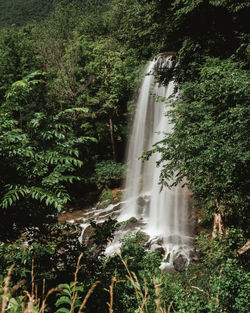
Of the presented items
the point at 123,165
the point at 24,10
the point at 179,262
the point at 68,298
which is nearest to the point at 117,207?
the point at 123,165

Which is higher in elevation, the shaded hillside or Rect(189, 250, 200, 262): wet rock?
the shaded hillside

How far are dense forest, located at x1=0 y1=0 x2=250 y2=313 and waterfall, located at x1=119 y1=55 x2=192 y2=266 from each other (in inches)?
30.6

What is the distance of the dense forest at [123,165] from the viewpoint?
2.80 meters

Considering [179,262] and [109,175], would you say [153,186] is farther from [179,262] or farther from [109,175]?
[179,262]

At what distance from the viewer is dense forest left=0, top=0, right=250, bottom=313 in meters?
2.80

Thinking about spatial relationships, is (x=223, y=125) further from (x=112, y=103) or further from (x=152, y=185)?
(x=112, y=103)

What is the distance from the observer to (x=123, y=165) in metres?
17.5

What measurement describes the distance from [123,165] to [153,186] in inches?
142

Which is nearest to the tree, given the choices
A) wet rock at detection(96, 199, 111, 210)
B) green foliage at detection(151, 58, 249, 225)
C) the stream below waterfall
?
green foliage at detection(151, 58, 249, 225)

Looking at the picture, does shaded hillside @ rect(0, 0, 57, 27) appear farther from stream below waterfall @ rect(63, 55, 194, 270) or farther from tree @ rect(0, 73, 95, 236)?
tree @ rect(0, 73, 95, 236)

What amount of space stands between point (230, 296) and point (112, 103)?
46.7 ft

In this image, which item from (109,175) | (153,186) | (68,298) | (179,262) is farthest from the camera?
Result: (109,175)

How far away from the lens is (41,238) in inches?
133

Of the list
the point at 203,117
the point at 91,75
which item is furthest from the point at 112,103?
the point at 203,117
